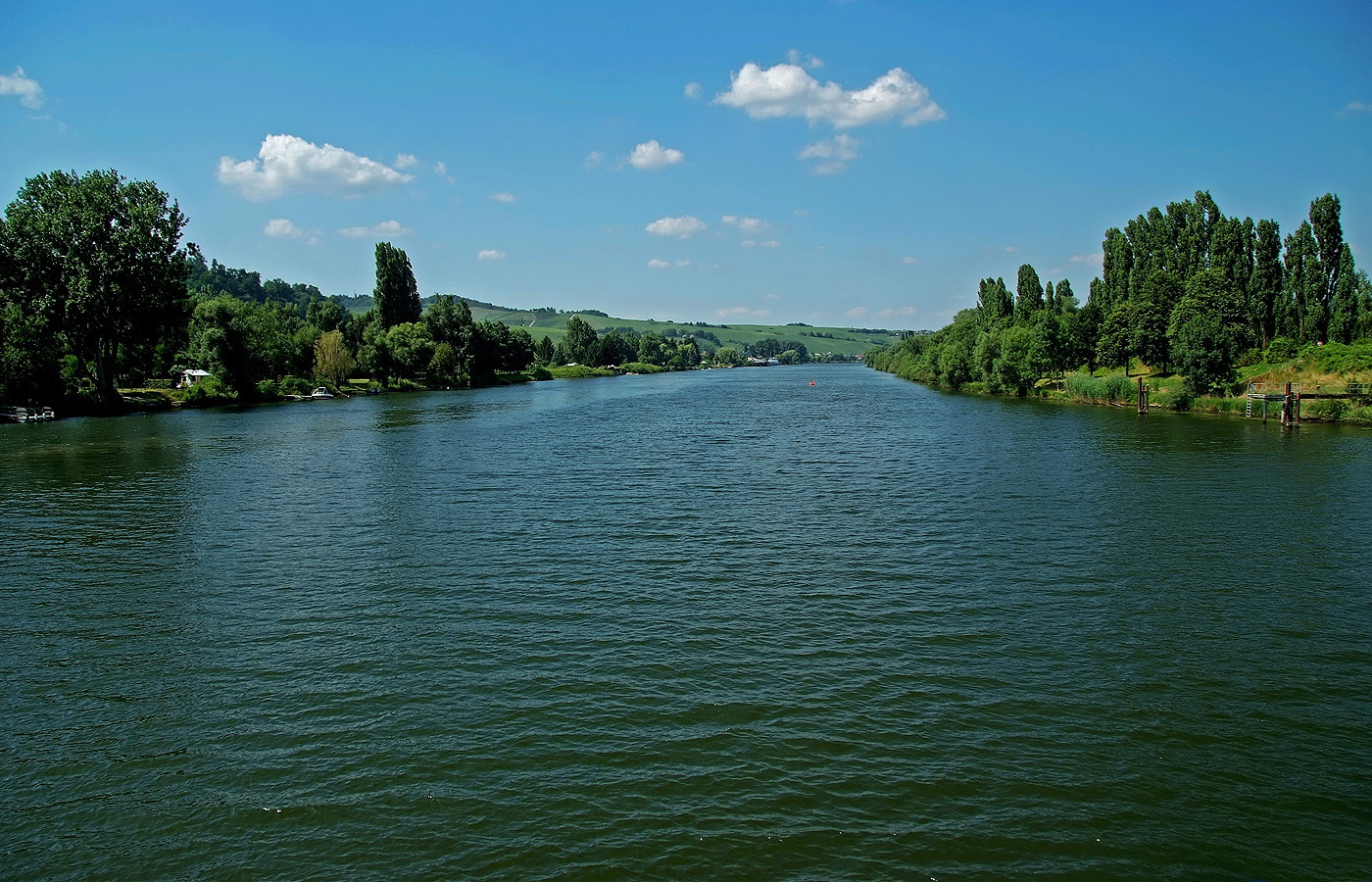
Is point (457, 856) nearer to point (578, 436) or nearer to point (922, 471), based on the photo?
point (922, 471)

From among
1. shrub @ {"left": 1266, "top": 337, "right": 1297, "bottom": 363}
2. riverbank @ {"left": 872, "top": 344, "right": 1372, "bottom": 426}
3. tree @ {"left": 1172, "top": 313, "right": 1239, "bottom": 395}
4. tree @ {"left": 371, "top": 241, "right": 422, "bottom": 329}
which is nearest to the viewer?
riverbank @ {"left": 872, "top": 344, "right": 1372, "bottom": 426}

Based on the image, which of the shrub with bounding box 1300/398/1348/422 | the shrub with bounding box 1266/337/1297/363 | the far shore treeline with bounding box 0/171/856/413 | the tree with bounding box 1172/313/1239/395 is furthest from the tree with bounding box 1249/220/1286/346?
the far shore treeline with bounding box 0/171/856/413

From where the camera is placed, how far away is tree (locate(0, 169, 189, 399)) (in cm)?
6297

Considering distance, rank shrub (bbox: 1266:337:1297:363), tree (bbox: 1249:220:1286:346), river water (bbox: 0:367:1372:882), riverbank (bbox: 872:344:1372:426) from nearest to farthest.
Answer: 1. river water (bbox: 0:367:1372:882)
2. riverbank (bbox: 872:344:1372:426)
3. shrub (bbox: 1266:337:1297:363)
4. tree (bbox: 1249:220:1286:346)

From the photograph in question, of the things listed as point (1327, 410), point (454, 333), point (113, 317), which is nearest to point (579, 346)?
point (454, 333)

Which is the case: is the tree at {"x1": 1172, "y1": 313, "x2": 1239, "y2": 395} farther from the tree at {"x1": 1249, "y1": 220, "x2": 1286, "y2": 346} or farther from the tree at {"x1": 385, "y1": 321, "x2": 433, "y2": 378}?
the tree at {"x1": 385, "y1": 321, "x2": 433, "y2": 378}

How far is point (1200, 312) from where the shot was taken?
210ft

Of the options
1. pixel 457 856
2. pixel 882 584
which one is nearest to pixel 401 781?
pixel 457 856

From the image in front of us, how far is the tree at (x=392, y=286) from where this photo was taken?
119500 mm

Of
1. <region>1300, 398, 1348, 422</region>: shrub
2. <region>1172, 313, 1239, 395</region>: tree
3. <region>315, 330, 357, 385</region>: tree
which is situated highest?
<region>315, 330, 357, 385</region>: tree

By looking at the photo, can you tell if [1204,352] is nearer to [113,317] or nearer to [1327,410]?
[1327,410]

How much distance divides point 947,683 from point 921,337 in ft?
527

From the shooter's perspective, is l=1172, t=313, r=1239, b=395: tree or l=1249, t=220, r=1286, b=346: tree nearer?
l=1172, t=313, r=1239, b=395: tree

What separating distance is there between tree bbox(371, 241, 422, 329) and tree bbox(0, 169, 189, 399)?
47619mm
